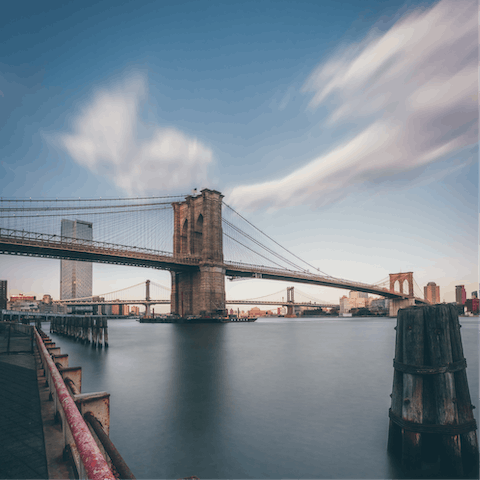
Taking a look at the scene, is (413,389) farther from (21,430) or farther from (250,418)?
(21,430)

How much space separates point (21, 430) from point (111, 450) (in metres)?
2.41

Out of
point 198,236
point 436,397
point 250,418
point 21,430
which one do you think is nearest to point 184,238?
point 198,236

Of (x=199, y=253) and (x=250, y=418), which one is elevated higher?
(x=199, y=253)

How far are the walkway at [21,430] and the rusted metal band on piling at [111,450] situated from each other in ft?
2.01

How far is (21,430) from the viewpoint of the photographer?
459cm

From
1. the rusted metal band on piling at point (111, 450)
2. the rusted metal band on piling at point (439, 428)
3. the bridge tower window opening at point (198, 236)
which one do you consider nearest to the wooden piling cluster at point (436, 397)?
the rusted metal band on piling at point (439, 428)

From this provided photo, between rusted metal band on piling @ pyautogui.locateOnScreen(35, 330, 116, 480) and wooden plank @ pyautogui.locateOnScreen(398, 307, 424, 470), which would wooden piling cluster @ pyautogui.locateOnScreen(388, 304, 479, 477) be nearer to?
wooden plank @ pyautogui.locateOnScreen(398, 307, 424, 470)

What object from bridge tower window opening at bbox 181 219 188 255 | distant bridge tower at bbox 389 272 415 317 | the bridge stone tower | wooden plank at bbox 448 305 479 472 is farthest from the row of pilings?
distant bridge tower at bbox 389 272 415 317

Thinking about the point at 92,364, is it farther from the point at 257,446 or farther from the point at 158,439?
the point at 257,446

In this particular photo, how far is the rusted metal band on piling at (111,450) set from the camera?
9.46 feet

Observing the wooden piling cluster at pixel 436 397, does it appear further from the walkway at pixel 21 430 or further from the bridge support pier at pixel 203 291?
the bridge support pier at pixel 203 291

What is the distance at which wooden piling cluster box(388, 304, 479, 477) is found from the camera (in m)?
4.91

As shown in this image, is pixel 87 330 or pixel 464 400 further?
pixel 87 330

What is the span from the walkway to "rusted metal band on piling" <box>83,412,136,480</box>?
61 centimetres
